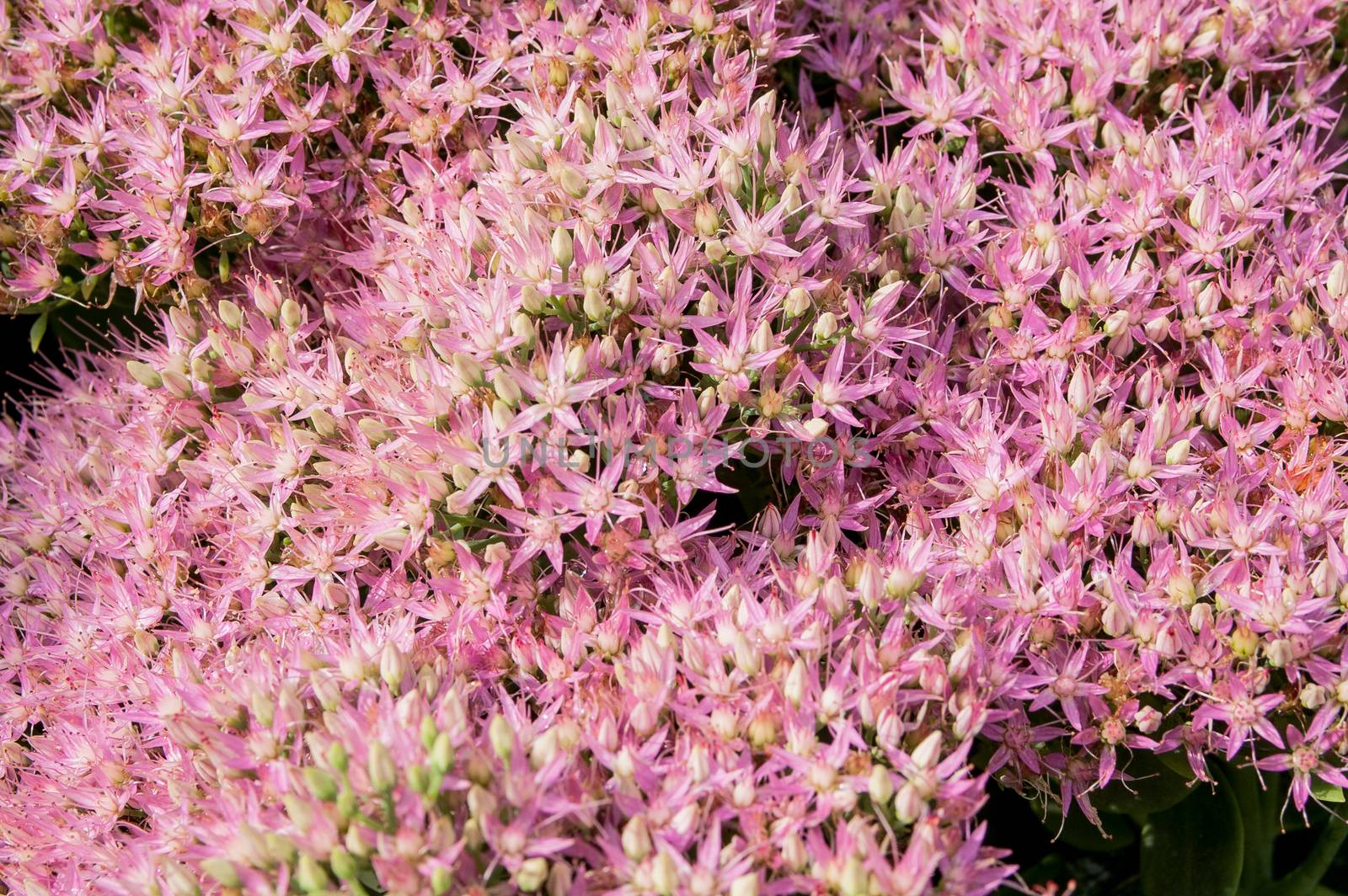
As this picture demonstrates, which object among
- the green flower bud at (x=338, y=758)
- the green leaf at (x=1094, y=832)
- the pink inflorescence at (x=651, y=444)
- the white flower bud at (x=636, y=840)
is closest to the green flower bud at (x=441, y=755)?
the pink inflorescence at (x=651, y=444)

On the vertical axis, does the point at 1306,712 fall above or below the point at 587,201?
below

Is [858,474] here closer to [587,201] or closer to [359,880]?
[587,201]

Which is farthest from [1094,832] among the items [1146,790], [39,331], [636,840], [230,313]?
[39,331]

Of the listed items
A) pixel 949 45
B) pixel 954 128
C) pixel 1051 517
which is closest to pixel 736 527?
pixel 1051 517

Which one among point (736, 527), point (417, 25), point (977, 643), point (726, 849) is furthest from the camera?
point (417, 25)

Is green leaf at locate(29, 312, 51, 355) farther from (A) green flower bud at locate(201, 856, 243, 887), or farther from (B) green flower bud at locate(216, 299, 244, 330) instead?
(A) green flower bud at locate(201, 856, 243, 887)

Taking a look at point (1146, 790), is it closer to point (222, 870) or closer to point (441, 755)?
point (441, 755)
